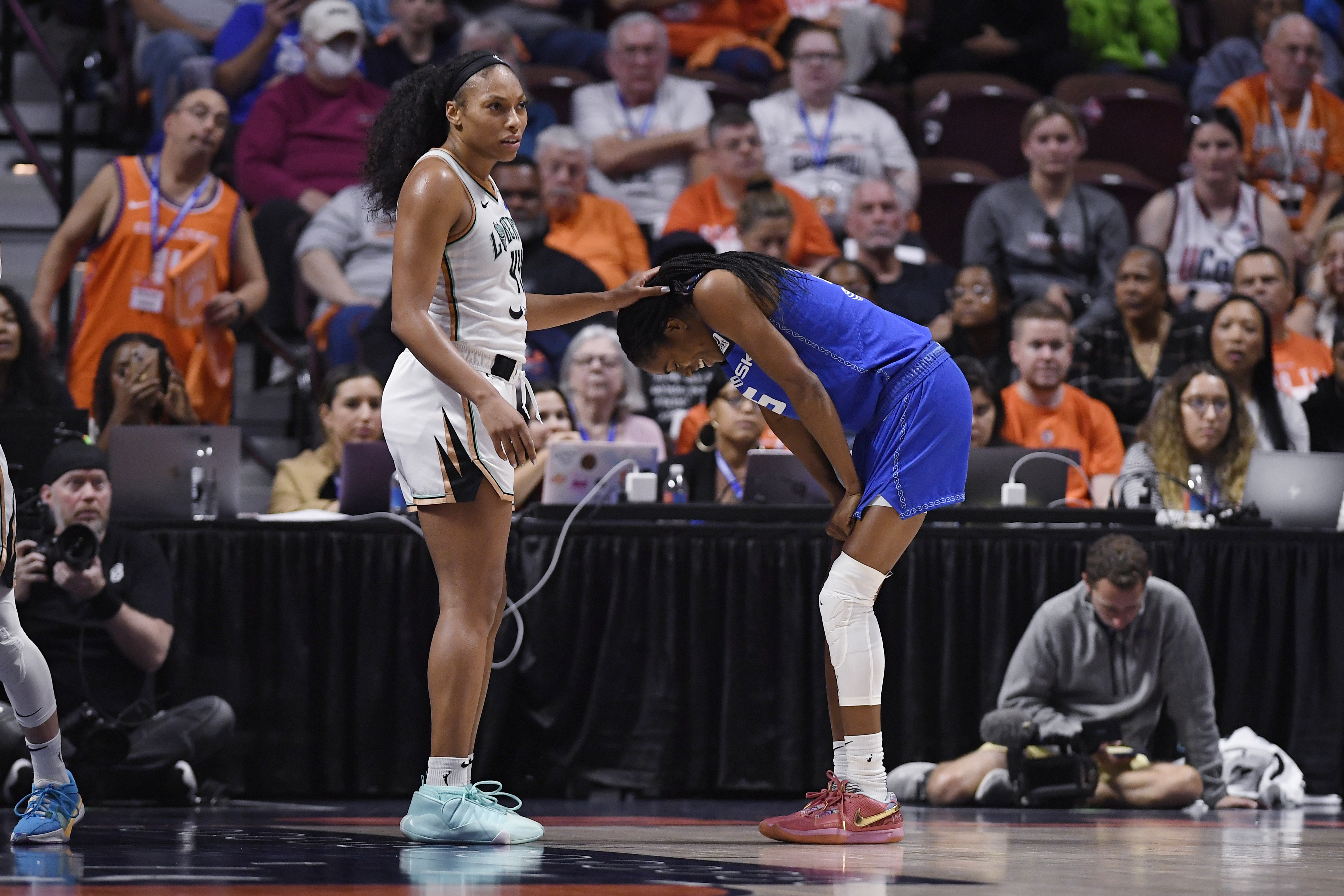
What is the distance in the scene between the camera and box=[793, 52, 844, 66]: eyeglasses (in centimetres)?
759

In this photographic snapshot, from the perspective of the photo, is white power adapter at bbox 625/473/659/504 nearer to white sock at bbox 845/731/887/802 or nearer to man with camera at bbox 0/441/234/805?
man with camera at bbox 0/441/234/805

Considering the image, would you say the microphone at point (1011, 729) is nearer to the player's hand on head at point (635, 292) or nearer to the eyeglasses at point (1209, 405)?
the eyeglasses at point (1209, 405)

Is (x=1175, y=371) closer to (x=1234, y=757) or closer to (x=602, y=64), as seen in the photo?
(x=1234, y=757)

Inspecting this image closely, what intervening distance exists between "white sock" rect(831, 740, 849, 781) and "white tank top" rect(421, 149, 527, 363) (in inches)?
39.4

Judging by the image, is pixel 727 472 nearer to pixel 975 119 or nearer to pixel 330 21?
pixel 330 21

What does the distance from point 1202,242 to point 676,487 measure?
11.4 feet

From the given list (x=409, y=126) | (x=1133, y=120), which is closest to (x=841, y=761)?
(x=409, y=126)

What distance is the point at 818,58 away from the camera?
24.9ft

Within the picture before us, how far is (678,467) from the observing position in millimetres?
5312

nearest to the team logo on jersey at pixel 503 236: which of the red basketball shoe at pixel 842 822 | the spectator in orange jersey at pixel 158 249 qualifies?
the red basketball shoe at pixel 842 822

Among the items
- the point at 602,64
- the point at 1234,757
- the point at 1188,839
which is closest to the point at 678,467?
the point at 1234,757

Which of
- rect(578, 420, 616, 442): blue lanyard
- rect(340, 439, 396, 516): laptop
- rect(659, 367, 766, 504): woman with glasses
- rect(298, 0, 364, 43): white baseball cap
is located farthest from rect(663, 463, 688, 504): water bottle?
rect(298, 0, 364, 43): white baseball cap

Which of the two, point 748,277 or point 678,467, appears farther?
point 678,467

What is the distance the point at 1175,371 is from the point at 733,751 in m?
2.70
